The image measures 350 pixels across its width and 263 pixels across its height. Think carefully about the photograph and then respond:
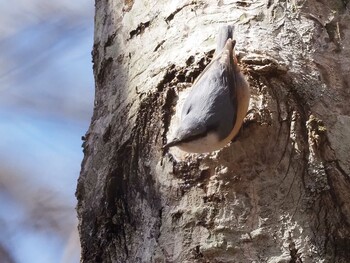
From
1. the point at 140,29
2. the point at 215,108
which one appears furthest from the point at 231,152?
the point at 140,29

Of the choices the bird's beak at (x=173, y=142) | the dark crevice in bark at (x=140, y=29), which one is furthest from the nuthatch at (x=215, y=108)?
the dark crevice in bark at (x=140, y=29)

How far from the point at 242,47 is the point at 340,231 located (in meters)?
0.17

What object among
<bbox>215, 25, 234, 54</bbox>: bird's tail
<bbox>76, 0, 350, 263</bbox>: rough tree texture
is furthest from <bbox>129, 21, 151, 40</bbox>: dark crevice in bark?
<bbox>215, 25, 234, 54</bbox>: bird's tail

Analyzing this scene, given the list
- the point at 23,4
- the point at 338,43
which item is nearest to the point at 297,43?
the point at 338,43

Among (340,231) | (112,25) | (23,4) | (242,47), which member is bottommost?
(340,231)

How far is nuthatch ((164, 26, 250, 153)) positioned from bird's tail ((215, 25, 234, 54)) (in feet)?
0.04

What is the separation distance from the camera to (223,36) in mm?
576

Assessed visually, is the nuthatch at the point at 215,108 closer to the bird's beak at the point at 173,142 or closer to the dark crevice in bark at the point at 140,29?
the bird's beak at the point at 173,142

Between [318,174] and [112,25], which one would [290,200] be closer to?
[318,174]

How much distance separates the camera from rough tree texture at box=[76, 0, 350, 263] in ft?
1.71

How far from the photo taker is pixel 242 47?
1.94ft

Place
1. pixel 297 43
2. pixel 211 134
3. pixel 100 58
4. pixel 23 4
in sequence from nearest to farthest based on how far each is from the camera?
pixel 211 134, pixel 297 43, pixel 100 58, pixel 23 4

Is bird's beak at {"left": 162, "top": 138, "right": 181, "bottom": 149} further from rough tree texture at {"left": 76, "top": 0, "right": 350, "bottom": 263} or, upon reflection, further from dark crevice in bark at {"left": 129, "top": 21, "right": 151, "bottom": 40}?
dark crevice in bark at {"left": 129, "top": 21, "right": 151, "bottom": 40}

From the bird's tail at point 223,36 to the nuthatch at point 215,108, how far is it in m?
0.01
